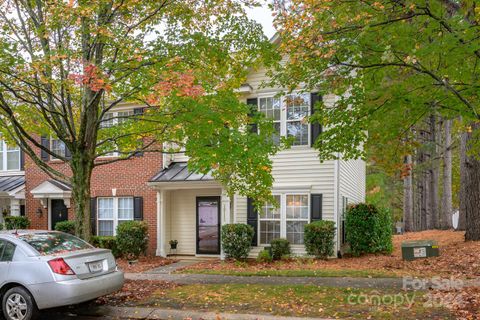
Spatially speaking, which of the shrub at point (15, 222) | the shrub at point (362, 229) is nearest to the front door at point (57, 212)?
the shrub at point (15, 222)

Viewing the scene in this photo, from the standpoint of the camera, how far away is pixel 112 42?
827 cm

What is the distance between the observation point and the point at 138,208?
16.0 m

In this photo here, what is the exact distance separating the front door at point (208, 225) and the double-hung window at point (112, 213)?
2.86 m

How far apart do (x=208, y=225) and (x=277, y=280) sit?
20.5ft

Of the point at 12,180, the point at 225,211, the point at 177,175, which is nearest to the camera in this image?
the point at 225,211

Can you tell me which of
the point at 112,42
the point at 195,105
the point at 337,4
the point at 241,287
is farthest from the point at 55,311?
the point at 337,4

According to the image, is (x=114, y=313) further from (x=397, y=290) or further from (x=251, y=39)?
(x=251, y=39)

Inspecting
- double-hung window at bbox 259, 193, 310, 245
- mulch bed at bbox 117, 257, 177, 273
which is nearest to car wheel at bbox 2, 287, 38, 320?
mulch bed at bbox 117, 257, 177, 273

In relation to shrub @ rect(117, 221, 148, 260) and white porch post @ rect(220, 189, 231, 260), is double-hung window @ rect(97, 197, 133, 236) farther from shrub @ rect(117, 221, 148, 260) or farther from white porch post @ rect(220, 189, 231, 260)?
white porch post @ rect(220, 189, 231, 260)

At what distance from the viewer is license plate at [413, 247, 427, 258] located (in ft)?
39.4

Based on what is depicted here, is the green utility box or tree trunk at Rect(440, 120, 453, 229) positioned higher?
tree trunk at Rect(440, 120, 453, 229)

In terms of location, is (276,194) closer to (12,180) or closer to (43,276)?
(43,276)

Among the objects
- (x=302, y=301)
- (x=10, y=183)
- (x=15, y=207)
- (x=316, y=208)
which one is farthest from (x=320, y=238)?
(x=10, y=183)

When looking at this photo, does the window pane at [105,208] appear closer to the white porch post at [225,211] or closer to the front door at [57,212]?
the front door at [57,212]
